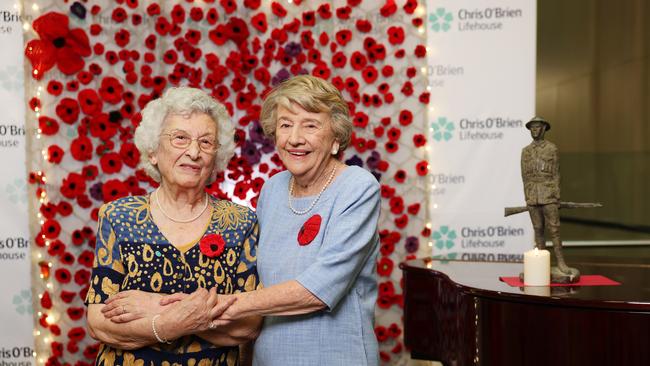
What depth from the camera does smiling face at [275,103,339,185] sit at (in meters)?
2.14

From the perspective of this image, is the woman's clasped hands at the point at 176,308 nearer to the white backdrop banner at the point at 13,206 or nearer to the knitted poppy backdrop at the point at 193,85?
the knitted poppy backdrop at the point at 193,85

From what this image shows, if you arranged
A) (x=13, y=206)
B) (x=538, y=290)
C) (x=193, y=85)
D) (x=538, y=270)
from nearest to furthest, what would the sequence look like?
1. (x=538, y=290)
2. (x=538, y=270)
3. (x=13, y=206)
4. (x=193, y=85)

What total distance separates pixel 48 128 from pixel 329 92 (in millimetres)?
2557

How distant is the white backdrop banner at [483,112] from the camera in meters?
4.21

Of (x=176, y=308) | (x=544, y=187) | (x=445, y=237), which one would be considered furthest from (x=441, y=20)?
(x=176, y=308)

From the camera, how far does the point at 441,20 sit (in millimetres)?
4266

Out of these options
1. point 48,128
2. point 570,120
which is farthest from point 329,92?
point 570,120

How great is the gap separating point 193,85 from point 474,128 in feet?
5.80

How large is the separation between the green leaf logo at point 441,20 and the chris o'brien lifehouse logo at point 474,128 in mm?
559

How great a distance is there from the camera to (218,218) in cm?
214

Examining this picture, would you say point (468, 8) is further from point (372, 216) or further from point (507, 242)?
point (372, 216)

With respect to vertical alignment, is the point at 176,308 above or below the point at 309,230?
below

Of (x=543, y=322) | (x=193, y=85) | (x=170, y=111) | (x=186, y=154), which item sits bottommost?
(x=543, y=322)

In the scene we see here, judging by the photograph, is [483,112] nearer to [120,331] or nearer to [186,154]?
[186,154]
